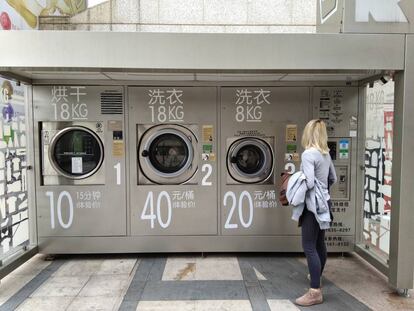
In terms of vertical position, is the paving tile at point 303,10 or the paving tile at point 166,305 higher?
the paving tile at point 303,10

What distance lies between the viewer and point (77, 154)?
4.05m

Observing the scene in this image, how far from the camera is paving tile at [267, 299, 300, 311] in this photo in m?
2.94

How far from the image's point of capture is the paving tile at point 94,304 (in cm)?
296

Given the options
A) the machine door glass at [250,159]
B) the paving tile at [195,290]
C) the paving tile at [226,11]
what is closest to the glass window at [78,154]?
the paving tile at [195,290]

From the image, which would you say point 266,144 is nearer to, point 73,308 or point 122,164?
point 122,164

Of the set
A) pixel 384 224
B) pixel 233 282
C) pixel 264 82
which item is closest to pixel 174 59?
pixel 264 82

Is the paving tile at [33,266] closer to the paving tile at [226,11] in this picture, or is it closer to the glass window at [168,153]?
the glass window at [168,153]

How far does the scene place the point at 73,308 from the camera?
2.97 m

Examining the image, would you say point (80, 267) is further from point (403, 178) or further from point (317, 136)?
point (403, 178)

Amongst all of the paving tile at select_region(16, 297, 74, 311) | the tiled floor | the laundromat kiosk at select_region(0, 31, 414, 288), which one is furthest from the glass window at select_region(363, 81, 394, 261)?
the paving tile at select_region(16, 297, 74, 311)

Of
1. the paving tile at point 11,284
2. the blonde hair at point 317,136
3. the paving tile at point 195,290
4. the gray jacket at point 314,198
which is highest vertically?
the blonde hair at point 317,136

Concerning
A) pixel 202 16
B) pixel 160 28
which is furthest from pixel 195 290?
pixel 202 16

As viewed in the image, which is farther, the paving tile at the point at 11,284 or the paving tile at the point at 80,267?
the paving tile at the point at 80,267

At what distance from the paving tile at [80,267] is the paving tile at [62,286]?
11 cm
